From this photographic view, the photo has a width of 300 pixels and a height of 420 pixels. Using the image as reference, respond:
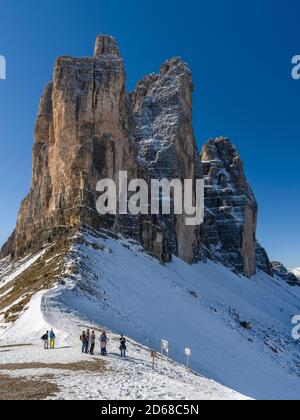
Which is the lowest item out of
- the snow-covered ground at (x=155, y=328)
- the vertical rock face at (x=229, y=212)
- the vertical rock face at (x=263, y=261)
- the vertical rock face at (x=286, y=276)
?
the snow-covered ground at (x=155, y=328)

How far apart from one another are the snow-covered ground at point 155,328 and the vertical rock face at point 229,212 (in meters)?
49.4

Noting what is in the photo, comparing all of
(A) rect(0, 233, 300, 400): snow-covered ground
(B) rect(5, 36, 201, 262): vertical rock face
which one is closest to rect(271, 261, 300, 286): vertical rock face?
(B) rect(5, 36, 201, 262): vertical rock face

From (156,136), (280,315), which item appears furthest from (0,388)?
(156,136)

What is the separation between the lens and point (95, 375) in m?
17.3

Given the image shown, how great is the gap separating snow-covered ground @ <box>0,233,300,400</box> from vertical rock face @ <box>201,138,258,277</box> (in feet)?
162

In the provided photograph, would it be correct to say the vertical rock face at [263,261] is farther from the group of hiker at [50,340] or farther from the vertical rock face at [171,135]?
the group of hiker at [50,340]

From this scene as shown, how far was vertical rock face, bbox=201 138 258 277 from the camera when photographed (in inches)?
4870

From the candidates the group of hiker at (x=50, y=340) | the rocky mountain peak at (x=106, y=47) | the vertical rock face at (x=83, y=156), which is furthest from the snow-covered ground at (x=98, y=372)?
the rocky mountain peak at (x=106, y=47)

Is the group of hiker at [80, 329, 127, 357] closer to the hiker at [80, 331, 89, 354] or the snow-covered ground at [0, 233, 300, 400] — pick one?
the hiker at [80, 331, 89, 354]

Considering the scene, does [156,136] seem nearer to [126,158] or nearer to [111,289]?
[126,158]

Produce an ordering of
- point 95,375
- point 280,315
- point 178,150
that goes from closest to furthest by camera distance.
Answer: point 95,375 → point 280,315 → point 178,150

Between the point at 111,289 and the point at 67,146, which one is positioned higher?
the point at 67,146

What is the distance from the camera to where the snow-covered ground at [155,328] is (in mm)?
21780
